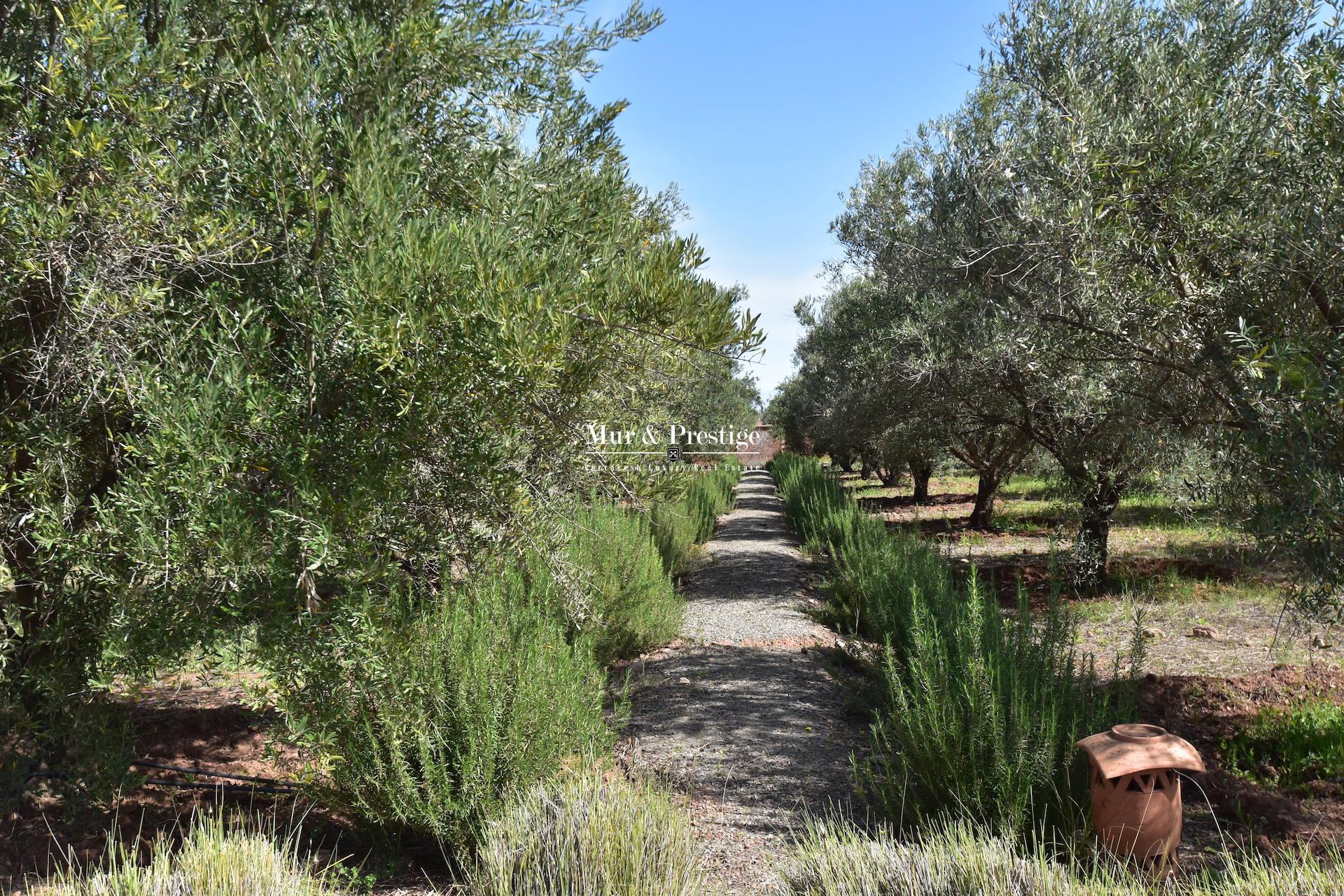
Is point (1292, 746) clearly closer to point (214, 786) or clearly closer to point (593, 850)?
point (593, 850)

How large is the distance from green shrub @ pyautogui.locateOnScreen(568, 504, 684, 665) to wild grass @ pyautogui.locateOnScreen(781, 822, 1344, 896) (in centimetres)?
355

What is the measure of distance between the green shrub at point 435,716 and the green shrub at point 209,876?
1.46ft

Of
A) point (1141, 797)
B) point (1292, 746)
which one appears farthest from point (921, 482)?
point (1141, 797)

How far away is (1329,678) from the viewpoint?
6215 mm

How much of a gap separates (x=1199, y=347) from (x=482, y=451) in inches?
165

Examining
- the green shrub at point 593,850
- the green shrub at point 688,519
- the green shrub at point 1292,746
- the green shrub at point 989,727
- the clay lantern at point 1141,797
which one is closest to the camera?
the green shrub at point 593,850

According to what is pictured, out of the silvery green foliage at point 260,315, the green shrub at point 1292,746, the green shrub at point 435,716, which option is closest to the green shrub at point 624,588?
the green shrub at point 435,716

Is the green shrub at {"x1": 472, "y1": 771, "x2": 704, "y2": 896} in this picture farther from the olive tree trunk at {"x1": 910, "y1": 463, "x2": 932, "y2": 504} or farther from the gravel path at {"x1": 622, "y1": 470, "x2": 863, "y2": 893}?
the olive tree trunk at {"x1": 910, "y1": 463, "x2": 932, "y2": 504}

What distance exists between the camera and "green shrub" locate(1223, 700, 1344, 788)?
4824 millimetres

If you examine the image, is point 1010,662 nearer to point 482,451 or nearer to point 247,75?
point 482,451

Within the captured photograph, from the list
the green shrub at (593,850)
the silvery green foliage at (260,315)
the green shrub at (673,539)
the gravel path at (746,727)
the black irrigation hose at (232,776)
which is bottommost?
the gravel path at (746,727)

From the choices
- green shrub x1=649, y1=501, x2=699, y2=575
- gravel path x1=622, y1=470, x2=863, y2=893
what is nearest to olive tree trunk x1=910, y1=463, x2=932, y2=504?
green shrub x1=649, y1=501, x2=699, y2=575

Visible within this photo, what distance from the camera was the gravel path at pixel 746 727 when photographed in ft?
13.1

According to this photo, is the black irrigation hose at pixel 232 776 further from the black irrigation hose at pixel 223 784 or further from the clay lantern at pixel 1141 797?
the clay lantern at pixel 1141 797
